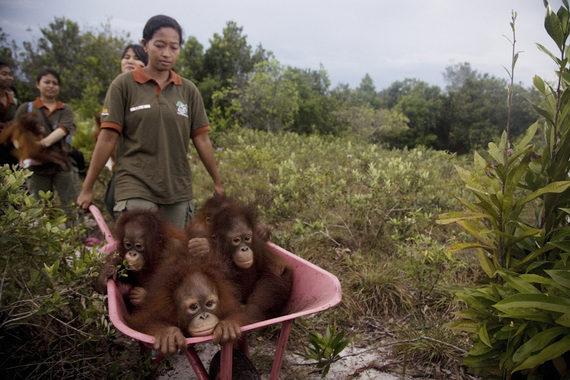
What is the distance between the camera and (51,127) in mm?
4109

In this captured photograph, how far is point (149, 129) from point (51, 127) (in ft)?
6.78

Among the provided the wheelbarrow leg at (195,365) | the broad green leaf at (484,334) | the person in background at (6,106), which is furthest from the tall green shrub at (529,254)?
the person in background at (6,106)

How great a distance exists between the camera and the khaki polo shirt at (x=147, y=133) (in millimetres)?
2654

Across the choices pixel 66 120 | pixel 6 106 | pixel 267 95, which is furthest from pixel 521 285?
pixel 267 95

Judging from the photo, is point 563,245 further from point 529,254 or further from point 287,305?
point 287,305

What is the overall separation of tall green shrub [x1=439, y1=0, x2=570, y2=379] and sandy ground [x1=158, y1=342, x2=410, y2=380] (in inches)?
24.2

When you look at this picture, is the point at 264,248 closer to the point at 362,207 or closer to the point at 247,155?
the point at 362,207

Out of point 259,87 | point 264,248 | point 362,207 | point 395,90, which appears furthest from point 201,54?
point 395,90

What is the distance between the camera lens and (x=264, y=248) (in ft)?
7.70

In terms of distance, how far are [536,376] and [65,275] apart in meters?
2.33

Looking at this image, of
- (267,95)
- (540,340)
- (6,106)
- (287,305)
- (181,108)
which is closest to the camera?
(540,340)

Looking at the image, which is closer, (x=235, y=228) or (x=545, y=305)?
(x=545, y=305)

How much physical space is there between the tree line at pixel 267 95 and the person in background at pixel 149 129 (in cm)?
932

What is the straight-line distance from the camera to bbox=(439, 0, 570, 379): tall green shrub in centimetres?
166
